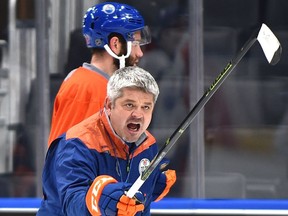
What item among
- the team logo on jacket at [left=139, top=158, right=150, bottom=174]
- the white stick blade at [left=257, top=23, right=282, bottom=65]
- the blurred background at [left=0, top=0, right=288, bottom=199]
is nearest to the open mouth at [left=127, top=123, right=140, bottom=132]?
the team logo on jacket at [left=139, top=158, right=150, bottom=174]

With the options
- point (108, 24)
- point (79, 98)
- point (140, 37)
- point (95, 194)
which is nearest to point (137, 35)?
point (140, 37)

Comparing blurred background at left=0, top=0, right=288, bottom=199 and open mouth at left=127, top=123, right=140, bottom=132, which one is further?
blurred background at left=0, top=0, right=288, bottom=199

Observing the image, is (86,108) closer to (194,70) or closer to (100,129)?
(100,129)

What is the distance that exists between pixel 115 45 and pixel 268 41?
80 cm

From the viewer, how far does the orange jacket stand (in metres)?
3.64

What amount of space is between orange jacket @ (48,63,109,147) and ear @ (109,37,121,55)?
101mm

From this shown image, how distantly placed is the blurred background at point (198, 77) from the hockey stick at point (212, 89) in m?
2.37

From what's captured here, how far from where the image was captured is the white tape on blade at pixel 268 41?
308 centimetres

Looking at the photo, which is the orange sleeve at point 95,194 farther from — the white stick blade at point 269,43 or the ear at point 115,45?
the ear at point 115,45

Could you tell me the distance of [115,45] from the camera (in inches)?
147

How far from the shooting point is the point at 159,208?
5543mm

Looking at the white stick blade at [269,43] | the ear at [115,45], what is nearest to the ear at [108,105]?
the white stick blade at [269,43]

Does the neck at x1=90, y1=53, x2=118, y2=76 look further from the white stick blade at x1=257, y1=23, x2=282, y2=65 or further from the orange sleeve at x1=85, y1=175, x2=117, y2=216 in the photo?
the orange sleeve at x1=85, y1=175, x2=117, y2=216

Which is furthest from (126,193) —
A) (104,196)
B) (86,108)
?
(86,108)
